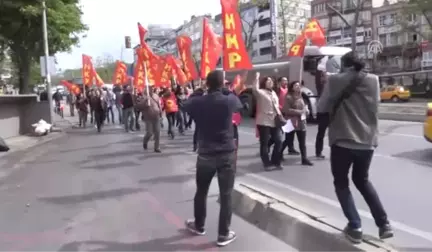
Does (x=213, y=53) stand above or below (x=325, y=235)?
above

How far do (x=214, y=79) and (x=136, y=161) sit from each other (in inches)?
255

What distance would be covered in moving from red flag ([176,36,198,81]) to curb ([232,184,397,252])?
25.8 feet

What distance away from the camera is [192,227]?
5.54 meters

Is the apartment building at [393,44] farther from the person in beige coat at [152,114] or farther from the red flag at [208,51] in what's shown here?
the red flag at [208,51]

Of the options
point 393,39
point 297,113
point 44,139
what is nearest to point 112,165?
point 297,113

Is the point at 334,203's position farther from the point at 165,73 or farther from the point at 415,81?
the point at 415,81

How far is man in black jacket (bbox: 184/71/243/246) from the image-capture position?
5.08 metres

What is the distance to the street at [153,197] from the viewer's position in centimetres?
531

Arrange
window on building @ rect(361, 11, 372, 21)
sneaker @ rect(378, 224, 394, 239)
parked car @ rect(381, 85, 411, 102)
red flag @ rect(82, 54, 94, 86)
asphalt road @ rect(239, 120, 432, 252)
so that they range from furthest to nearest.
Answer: window on building @ rect(361, 11, 372, 21), parked car @ rect(381, 85, 411, 102), red flag @ rect(82, 54, 94, 86), asphalt road @ rect(239, 120, 432, 252), sneaker @ rect(378, 224, 394, 239)

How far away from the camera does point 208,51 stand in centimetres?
1053

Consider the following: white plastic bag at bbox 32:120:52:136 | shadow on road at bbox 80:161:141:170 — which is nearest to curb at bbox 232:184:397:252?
shadow on road at bbox 80:161:141:170

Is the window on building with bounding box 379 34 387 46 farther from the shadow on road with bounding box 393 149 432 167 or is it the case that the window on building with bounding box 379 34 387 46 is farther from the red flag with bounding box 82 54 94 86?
the shadow on road with bounding box 393 149 432 167

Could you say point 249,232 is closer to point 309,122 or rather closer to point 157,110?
point 157,110

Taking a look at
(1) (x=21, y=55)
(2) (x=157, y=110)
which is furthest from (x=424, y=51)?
(2) (x=157, y=110)
